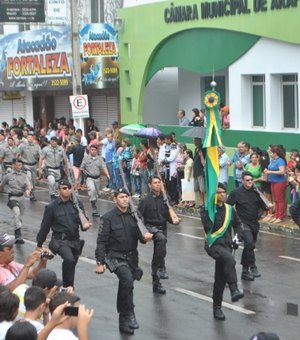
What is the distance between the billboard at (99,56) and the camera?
99.4 feet

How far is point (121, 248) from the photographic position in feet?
38.8

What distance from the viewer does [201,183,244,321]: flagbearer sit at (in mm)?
12297

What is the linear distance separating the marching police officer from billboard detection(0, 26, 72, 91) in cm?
1769

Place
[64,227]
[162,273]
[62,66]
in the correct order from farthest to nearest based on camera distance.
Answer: [62,66], [162,273], [64,227]

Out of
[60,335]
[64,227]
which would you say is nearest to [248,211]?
[64,227]

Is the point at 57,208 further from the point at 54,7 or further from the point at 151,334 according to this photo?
the point at 54,7

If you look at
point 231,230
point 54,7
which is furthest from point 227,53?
point 231,230

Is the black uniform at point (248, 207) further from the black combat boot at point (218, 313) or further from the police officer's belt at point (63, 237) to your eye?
the police officer's belt at point (63, 237)

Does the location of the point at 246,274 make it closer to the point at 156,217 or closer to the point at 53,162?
the point at 156,217

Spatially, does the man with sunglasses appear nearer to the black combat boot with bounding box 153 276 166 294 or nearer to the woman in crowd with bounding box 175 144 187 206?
the black combat boot with bounding box 153 276 166 294

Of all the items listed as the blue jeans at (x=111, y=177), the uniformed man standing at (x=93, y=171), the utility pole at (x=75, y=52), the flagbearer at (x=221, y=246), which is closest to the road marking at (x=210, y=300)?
the flagbearer at (x=221, y=246)

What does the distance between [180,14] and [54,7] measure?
6485 millimetres

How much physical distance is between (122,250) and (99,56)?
19.4 meters

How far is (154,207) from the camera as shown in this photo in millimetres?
13969
